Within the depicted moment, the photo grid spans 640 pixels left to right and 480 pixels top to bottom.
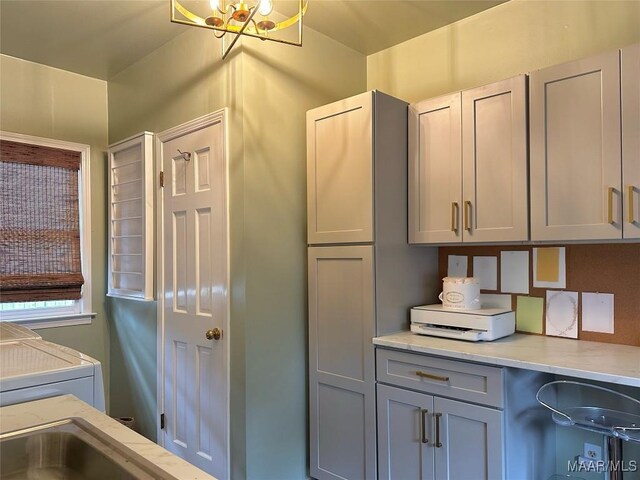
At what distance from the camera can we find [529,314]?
2.35 metres

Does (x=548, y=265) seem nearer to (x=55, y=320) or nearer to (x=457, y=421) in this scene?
(x=457, y=421)

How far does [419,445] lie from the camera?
2078 millimetres

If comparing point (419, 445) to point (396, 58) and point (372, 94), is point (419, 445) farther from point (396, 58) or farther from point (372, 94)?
point (396, 58)

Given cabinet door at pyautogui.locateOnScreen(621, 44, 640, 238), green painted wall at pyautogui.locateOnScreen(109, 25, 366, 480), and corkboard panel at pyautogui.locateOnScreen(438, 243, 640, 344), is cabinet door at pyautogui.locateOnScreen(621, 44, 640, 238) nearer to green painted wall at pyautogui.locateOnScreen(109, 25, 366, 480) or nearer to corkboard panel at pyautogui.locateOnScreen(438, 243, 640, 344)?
corkboard panel at pyautogui.locateOnScreen(438, 243, 640, 344)

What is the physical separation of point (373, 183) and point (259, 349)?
105 cm

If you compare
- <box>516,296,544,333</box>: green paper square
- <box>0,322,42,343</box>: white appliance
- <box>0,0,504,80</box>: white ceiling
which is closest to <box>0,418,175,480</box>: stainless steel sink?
<box>0,322,42,343</box>: white appliance

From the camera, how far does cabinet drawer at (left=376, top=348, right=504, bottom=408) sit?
6.07ft

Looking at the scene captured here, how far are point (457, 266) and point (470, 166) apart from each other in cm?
64

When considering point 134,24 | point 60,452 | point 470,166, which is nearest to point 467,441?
point 470,166

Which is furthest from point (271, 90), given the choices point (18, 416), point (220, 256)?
point (18, 416)

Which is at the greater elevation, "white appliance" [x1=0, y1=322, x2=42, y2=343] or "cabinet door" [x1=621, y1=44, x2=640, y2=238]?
"cabinet door" [x1=621, y1=44, x2=640, y2=238]

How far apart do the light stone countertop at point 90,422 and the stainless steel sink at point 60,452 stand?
20 mm

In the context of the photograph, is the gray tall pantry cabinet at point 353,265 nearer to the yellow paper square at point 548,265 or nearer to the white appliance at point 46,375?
the yellow paper square at point 548,265

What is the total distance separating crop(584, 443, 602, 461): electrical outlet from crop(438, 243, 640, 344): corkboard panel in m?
0.50
